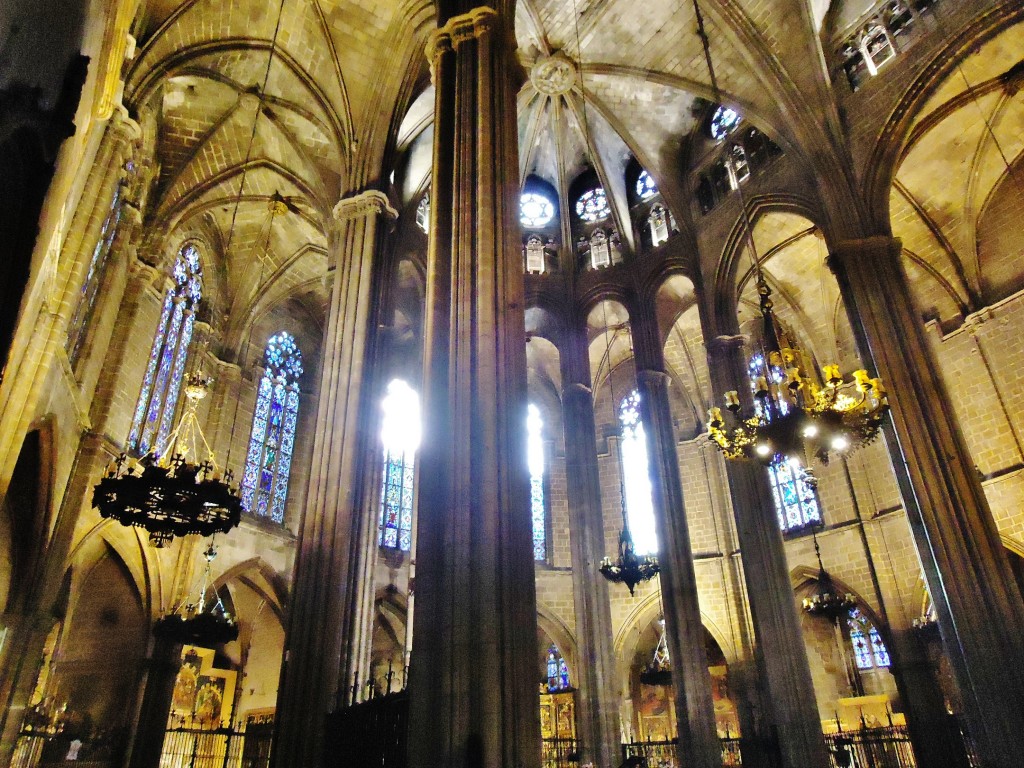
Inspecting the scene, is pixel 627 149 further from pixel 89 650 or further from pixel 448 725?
pixel 89 650

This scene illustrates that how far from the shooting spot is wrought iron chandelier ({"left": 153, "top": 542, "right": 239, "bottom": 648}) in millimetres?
14016

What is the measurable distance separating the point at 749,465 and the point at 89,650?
47.8 feet

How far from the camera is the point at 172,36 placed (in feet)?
42.5

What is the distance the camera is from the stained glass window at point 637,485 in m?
20.7

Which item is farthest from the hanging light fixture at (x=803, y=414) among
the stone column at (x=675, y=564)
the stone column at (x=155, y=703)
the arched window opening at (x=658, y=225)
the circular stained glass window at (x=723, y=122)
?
the stone column at (x=155, y=703)

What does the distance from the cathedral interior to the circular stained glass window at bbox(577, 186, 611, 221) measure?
0.29 feet

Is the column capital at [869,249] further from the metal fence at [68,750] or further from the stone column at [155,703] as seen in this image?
the metal fence at [68,750]

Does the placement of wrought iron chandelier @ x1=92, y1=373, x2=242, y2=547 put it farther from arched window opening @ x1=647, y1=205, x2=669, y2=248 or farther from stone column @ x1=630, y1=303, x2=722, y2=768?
arched window opening @ x1=647, y1=205, x2=669, y2=248

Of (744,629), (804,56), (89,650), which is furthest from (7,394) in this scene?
(744,629)

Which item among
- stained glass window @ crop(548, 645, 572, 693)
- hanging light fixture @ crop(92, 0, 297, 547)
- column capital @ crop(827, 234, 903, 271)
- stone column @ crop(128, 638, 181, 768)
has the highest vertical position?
column capital @ crop(827, 234, 903, 271)

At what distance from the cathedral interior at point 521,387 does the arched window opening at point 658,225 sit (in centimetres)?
14

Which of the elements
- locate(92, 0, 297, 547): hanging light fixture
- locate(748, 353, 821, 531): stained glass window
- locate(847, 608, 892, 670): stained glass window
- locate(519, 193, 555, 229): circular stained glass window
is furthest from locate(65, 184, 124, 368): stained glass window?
locate(847, 608, 892, 670): stained glass window

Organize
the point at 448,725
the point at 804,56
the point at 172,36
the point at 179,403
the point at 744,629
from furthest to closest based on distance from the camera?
the point at 744,629 → the point at 179,403 → the point at 804,56 → the point at 172,36 → the point at 448,725

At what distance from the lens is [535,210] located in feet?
64.7
